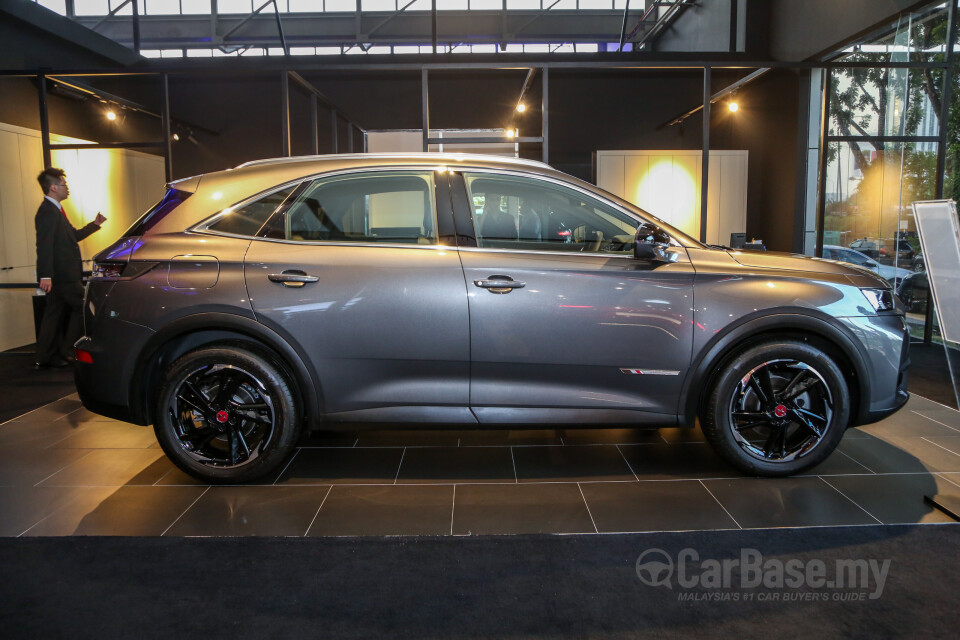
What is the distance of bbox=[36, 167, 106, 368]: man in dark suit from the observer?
20.2 feet

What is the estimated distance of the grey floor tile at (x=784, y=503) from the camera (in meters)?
2.98

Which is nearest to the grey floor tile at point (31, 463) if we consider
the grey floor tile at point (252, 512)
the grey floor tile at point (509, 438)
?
→ the grey floor tile at point (252, 512)

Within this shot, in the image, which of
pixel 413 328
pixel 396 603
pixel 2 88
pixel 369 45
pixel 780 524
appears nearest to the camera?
pixel 396 603

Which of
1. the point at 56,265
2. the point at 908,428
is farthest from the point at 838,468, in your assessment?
the point at 56,265

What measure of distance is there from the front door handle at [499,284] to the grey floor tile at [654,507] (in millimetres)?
1073

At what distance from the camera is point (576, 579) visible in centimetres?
250

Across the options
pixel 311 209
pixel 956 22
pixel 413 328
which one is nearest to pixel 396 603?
pixel 413 328

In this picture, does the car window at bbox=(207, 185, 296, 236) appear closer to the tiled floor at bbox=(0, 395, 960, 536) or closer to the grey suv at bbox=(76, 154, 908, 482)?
the grey suv at bbox=(76, 154, 908, 482)

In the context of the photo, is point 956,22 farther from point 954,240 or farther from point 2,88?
point 2,88

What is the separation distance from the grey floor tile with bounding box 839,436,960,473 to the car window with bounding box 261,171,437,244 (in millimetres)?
2722

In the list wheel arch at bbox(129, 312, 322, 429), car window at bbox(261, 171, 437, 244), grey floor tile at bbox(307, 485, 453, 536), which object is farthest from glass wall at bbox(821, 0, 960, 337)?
wheel arch at bbox(129, 312, 322, 429)

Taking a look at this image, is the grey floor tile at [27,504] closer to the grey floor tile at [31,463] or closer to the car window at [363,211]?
the grey floor tile at [31,463]

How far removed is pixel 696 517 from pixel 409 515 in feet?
4.25

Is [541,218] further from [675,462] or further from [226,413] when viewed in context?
[226,413]
